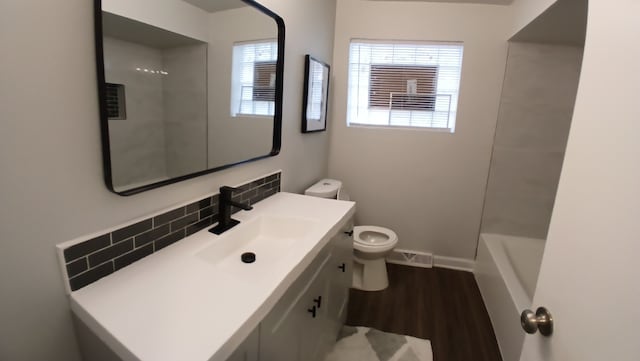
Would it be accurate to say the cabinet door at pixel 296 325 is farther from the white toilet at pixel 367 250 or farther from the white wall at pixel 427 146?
the white wall at pixel 427 146

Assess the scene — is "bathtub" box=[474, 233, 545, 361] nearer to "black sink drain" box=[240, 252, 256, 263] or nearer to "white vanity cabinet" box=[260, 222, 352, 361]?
"white vanity cabinet" box=[260, 222, 352, 361]

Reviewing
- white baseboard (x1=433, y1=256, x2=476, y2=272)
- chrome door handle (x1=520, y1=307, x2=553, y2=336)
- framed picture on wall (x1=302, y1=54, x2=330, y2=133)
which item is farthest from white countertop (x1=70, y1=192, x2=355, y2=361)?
white baseboard (x1=433, y1=256, x2=476, y2=272)

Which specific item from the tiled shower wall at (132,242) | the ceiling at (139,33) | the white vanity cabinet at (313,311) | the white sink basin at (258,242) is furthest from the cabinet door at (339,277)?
the ceiling at (139,33)

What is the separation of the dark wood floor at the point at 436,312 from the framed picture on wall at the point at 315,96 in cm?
139

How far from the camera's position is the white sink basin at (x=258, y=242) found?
120 cm

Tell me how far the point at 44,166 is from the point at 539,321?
4.23ft

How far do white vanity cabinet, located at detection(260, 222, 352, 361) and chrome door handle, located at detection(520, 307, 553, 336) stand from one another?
0.70 m

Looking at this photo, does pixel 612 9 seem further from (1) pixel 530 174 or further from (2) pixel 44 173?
(1) pixel 530 174

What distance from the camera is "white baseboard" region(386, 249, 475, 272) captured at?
2.90 m

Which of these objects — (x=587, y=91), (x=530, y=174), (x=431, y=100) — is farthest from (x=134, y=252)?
(x=530, y=174)

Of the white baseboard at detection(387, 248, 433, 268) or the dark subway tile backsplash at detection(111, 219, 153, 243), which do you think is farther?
the white baseboard at detection(387, 248, 433, 268)

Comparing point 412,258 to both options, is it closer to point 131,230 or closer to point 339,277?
point 339,277

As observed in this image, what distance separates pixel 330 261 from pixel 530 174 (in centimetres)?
211

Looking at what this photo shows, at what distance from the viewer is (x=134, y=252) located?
1.01 m
